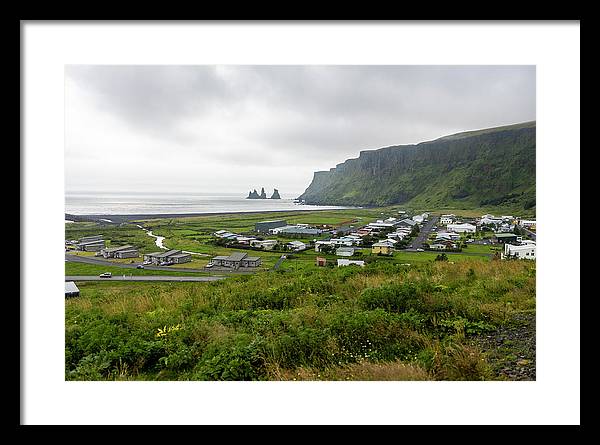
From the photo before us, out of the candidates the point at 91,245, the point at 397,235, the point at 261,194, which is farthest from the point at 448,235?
the point at 91,245

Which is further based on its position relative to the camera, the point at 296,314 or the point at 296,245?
the point at 296,245

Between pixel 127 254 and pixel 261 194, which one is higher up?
pixel 261 194

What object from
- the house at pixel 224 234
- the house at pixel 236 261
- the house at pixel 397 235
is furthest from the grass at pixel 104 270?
the house at pixel 397 235

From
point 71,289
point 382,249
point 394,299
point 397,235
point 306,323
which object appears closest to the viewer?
point 306,323

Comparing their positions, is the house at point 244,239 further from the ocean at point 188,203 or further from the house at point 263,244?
the ocean at point 188,203

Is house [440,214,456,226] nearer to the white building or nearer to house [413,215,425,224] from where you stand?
house [413,215,425,224]

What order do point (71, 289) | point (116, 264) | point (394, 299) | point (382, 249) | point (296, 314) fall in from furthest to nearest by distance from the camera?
point (382, 249)
point (116, 264)
point (71, 289)
point (394, 299)
point (296, 314)

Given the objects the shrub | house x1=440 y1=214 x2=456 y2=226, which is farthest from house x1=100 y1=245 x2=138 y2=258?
house x1=440 y1=214 x2=456 y2=226

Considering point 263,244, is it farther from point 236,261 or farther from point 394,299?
point 394,299
